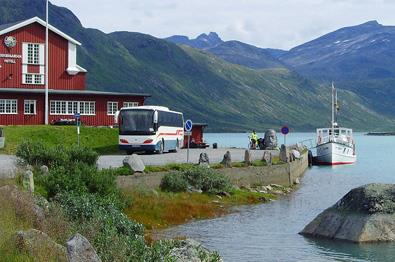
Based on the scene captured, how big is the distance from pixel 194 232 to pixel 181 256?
13.6 m

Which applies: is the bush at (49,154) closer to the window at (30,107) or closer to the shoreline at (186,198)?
the shoreline at (186,198)

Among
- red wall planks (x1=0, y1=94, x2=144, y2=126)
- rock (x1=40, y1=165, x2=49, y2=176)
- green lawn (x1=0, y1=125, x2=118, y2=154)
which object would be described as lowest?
rock (x1=40, y1=165, x2=49, y2=176)

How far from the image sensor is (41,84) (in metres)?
79.7

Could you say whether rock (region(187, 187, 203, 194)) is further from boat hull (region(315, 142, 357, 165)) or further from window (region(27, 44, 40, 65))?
boat hull (region(315, 142, 357, 165))

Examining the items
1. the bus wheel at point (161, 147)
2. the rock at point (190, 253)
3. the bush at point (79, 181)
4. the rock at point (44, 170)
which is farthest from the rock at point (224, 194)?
the rock at point (190, 253)

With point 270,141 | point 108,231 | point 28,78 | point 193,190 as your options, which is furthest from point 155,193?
point 28,78

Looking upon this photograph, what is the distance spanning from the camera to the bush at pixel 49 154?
33.1 metres

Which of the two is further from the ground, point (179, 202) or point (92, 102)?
point (92, 102)

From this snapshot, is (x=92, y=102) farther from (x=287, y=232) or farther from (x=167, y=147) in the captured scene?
(x=287, y=232)

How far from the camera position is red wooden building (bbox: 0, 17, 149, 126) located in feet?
234

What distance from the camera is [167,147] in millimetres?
63375

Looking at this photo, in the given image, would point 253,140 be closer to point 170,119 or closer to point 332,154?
point 170,119

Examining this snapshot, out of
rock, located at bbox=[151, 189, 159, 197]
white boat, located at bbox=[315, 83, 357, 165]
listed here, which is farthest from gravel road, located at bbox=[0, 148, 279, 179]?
white boat, located at bbox=[315, 83, 357, 165]

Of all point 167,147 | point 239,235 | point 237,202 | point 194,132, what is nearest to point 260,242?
point 239,235
